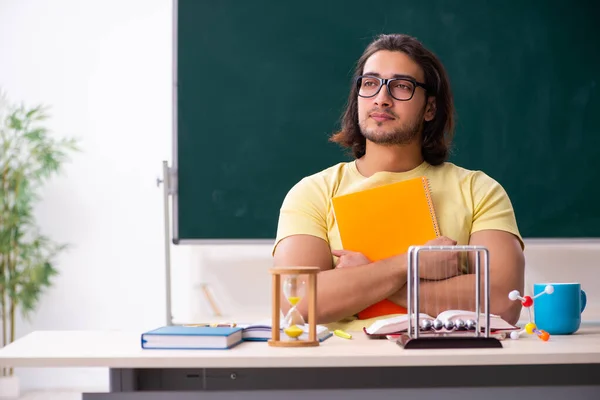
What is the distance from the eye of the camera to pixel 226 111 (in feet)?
11.6

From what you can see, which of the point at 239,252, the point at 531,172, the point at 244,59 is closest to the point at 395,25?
the point at 244,59

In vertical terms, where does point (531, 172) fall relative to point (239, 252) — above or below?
above

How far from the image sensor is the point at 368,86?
87.9 inches

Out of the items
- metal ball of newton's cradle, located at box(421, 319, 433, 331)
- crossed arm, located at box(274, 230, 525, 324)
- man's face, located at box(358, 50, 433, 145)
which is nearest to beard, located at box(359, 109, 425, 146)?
man's face, located at box(358, 50, 433, 145)

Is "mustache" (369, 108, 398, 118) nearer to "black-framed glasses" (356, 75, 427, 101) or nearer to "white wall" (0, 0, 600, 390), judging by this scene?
"black-framed glasses" (356, 75, 427, 101)

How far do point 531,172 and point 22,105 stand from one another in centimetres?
305

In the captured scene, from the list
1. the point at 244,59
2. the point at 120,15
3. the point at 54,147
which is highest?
the point at 120,15

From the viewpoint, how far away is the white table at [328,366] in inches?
52.2

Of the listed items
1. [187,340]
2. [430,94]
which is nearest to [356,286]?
[187,340]

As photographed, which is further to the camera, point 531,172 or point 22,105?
point 22,105

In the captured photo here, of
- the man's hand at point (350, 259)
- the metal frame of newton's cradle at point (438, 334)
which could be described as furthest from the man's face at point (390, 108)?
the metal frame of newton's cradle at point (438, 334)

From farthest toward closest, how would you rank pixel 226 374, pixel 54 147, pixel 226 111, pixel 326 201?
pixel 54 147
pixel 226 111
pixel 326 201
pixel 226 374

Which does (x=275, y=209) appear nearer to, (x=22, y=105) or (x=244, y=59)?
(x=244, y=59)

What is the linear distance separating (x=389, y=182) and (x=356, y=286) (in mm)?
438
